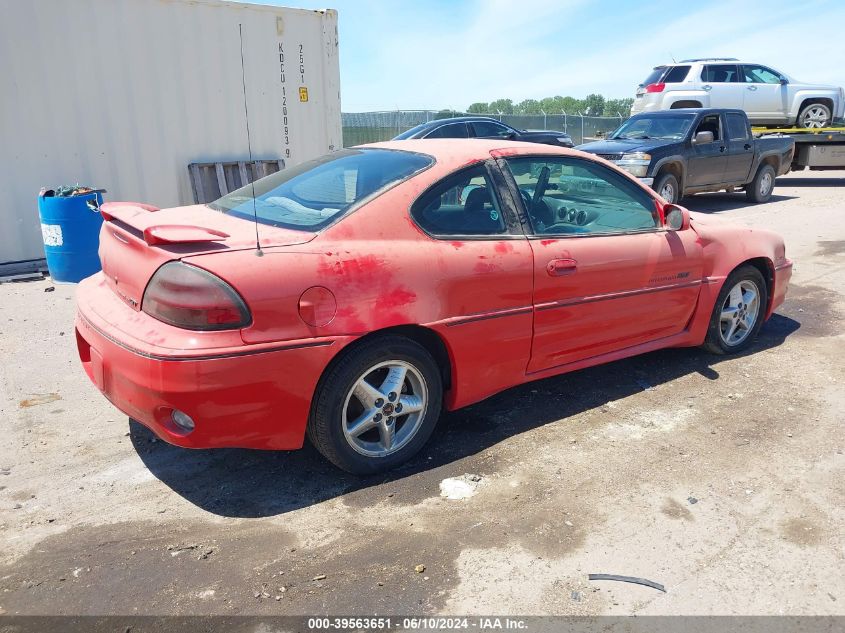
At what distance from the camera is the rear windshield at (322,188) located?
331cm

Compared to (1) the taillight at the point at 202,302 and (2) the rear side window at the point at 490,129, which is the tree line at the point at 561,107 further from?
(1) the taillight at the point at 202,302

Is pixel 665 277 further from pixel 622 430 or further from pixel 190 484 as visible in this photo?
pixel 190 484

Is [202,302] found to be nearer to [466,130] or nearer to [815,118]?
[466,130]

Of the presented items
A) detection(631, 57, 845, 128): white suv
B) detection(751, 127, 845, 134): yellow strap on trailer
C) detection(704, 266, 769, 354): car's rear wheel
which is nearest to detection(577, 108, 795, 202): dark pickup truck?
detection(751, 127, 845, 134): yellow strap on trailer

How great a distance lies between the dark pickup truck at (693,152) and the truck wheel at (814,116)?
4.38 m

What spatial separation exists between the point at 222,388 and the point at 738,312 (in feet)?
12.2

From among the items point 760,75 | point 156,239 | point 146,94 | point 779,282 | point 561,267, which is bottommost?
point 779,282

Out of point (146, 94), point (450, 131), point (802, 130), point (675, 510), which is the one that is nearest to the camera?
point (675, 510)

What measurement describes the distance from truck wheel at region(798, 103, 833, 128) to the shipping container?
1251 cm

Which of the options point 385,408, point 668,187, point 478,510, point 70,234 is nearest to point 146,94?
point 70,234

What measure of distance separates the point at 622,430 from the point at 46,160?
24.1 ft

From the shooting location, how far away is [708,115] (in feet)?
39.4

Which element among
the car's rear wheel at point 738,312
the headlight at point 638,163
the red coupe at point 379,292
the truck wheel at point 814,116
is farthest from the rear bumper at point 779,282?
the truck wheel at point 814,116

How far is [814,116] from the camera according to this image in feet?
55.5
